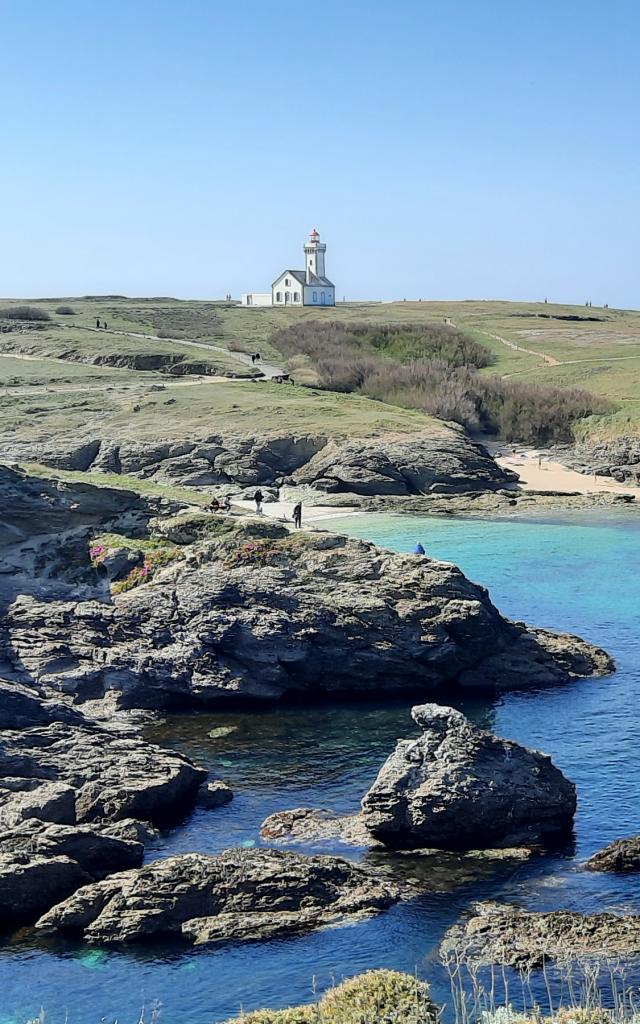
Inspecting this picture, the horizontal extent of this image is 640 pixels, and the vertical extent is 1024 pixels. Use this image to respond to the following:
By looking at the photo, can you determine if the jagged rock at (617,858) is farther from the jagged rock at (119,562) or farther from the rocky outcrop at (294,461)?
the rocky outcrop at (294,461)

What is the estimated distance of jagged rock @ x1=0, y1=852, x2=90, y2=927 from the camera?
25234 millimetres

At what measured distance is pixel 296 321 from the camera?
151000mm

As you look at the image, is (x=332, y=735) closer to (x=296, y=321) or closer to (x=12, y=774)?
(x=12, y=774)

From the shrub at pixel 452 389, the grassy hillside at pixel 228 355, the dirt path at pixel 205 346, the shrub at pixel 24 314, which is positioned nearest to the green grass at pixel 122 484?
the grassy hillside at pixel 228 355

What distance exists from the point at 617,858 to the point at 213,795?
969 cm

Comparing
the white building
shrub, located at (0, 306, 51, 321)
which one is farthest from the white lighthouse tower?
shrub, located at (0, 306, 51, 321)

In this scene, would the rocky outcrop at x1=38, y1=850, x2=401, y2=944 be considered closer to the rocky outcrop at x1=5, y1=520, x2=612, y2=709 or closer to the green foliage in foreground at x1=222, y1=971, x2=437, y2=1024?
the green foliage in foreground at x1=222, y1=971, x2=437, y2=1024

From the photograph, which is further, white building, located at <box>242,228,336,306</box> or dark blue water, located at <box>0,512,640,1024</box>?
white building, located at <box>242,228,336,306</box>

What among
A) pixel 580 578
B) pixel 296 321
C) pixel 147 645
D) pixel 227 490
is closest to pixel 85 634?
pixel 147 645

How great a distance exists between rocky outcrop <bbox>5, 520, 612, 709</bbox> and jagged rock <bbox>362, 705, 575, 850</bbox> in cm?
932

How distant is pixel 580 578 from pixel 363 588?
58.4 ft

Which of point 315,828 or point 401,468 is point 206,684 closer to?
point 315,828

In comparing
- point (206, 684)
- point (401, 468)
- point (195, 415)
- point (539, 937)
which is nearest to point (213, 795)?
point (206, 684)

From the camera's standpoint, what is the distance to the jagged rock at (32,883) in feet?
82.8
